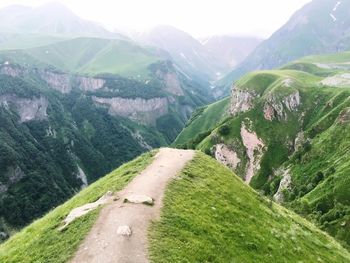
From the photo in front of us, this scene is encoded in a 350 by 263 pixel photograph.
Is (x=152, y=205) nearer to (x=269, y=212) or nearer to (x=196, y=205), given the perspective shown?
(x=196, y=205)

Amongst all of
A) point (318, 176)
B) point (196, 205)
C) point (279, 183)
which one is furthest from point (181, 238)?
point (279, 183)

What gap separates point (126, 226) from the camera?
138ft

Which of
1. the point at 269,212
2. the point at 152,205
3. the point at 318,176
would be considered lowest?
the point at 318,176

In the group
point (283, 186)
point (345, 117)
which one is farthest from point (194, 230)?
point (345, 117)

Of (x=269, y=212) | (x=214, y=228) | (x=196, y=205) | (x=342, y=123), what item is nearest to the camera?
(x=214, y=228)

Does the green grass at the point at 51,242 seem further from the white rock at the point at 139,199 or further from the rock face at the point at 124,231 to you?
the white rock at the point at 139,199

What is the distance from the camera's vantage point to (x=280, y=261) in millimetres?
47812

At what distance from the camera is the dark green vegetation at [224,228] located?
139 ft

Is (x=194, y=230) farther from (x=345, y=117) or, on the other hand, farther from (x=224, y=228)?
(x=345, y=117)

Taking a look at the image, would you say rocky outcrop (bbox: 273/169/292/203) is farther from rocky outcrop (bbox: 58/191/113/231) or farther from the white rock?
the white rock

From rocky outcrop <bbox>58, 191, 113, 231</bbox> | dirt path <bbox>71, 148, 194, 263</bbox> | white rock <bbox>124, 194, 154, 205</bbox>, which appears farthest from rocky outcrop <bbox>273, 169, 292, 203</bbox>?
white rock <bbox>124, 194, 154, 205</bbox>

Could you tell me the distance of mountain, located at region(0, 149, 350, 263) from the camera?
40969 mm

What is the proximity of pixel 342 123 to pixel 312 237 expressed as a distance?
139 m

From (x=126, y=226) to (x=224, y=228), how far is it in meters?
11.7
